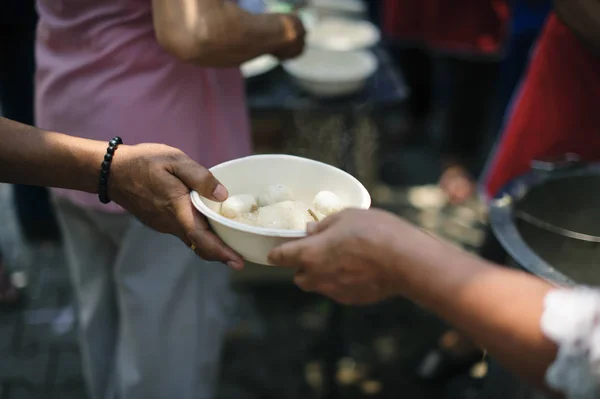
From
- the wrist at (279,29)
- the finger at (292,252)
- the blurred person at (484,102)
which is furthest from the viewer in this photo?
the blurred person at (484,102)

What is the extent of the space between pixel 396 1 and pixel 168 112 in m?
2.71

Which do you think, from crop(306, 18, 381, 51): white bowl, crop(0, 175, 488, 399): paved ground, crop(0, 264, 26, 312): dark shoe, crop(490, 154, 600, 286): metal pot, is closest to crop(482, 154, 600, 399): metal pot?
crop(490, 154, 600, 286): metal pot

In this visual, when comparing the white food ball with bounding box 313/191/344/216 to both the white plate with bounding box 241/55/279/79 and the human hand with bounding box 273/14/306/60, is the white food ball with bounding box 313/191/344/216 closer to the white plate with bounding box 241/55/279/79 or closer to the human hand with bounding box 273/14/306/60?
the human hand with bounding box 273/14/306/60

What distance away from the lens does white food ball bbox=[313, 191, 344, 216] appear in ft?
3.88

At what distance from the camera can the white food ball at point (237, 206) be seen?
1.18 m

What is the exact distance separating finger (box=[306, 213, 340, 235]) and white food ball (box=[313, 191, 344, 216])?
0.40ft

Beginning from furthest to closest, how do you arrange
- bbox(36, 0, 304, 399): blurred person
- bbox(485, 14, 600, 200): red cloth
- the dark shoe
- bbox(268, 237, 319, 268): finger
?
1. the dark shoe
2. bbox(485, 14, 600, 200): red cloth
3. bbox(36, 0, 304, 399): blurred person
4. bbox(268, 237, 319, 268): finger

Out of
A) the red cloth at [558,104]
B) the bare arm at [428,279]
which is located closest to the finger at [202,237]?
the bare arm at [428,279]

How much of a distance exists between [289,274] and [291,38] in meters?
1.47

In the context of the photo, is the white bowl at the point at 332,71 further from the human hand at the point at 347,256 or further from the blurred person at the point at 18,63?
the human hand at the point at 347,256

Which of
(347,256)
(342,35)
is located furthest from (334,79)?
(347,256)

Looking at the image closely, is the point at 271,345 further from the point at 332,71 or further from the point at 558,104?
the point at 558,104

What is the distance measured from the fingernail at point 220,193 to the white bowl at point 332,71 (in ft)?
3.79

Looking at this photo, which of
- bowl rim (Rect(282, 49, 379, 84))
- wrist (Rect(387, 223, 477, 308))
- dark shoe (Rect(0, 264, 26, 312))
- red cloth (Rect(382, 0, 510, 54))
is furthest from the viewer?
red cloth (Rect(382, 0, 510, 54))
